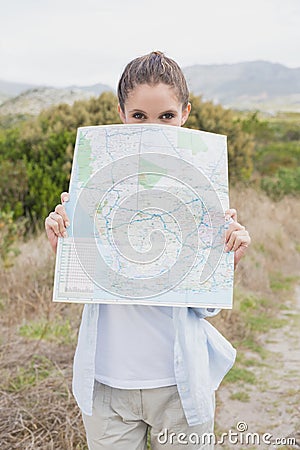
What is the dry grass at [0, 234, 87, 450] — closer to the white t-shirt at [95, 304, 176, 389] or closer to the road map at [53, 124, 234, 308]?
the white t-shirt at [95, 304, 176, 389]

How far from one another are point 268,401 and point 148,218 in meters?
2.24

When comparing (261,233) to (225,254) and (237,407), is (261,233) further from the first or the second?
(225,254)

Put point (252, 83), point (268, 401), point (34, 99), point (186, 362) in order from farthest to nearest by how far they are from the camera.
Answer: point (252, 83), point (34, 99), point (268, 401), point (186, 362)

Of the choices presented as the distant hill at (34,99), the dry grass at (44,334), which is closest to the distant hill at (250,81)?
the distant hill at (34,99)

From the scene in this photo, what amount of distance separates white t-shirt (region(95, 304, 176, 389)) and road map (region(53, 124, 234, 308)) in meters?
0.10

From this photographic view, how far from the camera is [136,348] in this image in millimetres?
1767

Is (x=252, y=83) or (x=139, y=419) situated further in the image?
(x=252, y=83)

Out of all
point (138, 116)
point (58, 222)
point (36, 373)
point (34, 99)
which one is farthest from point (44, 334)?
point (34, 99)

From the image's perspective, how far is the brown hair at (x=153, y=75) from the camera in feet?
5.90

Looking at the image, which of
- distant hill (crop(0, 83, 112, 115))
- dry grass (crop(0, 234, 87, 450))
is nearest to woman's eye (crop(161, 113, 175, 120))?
dry grass (crop(0, 234, 87, 450))

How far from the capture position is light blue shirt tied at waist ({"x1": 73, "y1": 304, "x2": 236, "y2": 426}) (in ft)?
5.71

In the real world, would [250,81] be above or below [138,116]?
above
